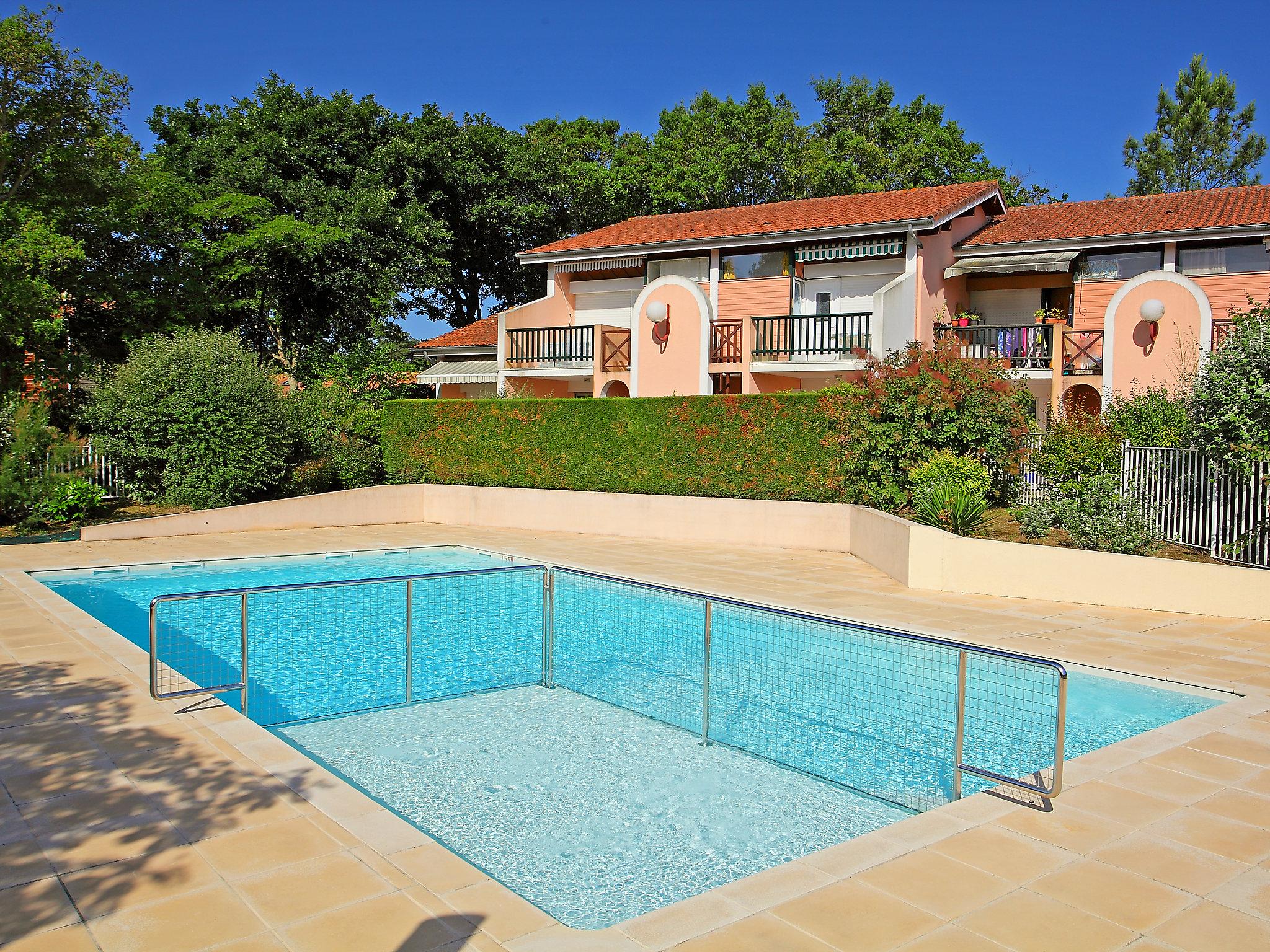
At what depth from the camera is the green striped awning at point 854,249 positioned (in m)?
25.9

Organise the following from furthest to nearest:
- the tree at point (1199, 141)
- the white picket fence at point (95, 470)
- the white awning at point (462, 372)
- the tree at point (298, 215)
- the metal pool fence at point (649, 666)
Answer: the tree at point (1199, 141) < the tree at point (298, 215) < the white awning at point (462, 372) < the white picket fence at point (95, 470) < the metal pool fence at point (649, 666)

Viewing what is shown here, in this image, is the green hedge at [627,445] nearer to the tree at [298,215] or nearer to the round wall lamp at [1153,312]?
the round wall lamp at [1153,312]

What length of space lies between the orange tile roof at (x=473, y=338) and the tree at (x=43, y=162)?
449 inches

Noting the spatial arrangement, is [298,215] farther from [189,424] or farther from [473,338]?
[189,424]

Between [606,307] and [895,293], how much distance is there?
34.9 feet

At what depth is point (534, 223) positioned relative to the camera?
42594 mm

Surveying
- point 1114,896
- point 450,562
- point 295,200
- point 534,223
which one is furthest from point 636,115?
point 1114,896

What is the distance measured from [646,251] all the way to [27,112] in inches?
693

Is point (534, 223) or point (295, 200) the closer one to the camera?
point (295, 200)

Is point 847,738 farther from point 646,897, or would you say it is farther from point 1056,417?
point 1056,417

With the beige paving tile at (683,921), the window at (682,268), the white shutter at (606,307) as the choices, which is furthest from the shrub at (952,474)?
the white shutter at (606,307)

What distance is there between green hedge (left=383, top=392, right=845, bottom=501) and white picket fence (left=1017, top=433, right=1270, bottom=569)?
6.23m

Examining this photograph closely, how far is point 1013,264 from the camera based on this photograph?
26.3 meters

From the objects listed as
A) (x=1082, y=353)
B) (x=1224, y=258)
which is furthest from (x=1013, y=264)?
(x=1224, y=258)
